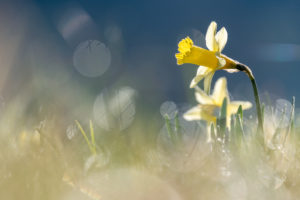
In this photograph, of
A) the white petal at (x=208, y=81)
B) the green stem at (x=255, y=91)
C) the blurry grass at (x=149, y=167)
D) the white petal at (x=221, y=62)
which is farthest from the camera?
the white petal at (x=208, y=81)

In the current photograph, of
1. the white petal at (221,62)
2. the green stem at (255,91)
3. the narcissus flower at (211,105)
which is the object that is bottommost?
the narcissus flower at (211,105)

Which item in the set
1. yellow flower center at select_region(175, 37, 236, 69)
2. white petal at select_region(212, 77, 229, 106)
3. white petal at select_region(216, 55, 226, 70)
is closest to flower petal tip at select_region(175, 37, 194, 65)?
yellow flower center at select_region(175, 37, 236, 69)

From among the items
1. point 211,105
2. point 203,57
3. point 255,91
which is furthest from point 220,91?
point 255,91

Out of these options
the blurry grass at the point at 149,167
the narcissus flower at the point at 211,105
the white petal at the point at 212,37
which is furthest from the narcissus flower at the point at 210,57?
the narcissus flower at the point at 211,105

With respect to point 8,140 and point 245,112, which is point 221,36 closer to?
point 245,112

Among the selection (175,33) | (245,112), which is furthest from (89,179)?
(175,33)

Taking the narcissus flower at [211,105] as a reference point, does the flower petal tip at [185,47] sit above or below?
above

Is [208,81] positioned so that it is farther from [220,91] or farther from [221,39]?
[220,91]

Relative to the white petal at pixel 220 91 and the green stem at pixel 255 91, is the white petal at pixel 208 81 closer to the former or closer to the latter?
the green stem at pixel 255 91

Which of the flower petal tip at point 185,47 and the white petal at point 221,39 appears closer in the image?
the white petal at point 221,39
